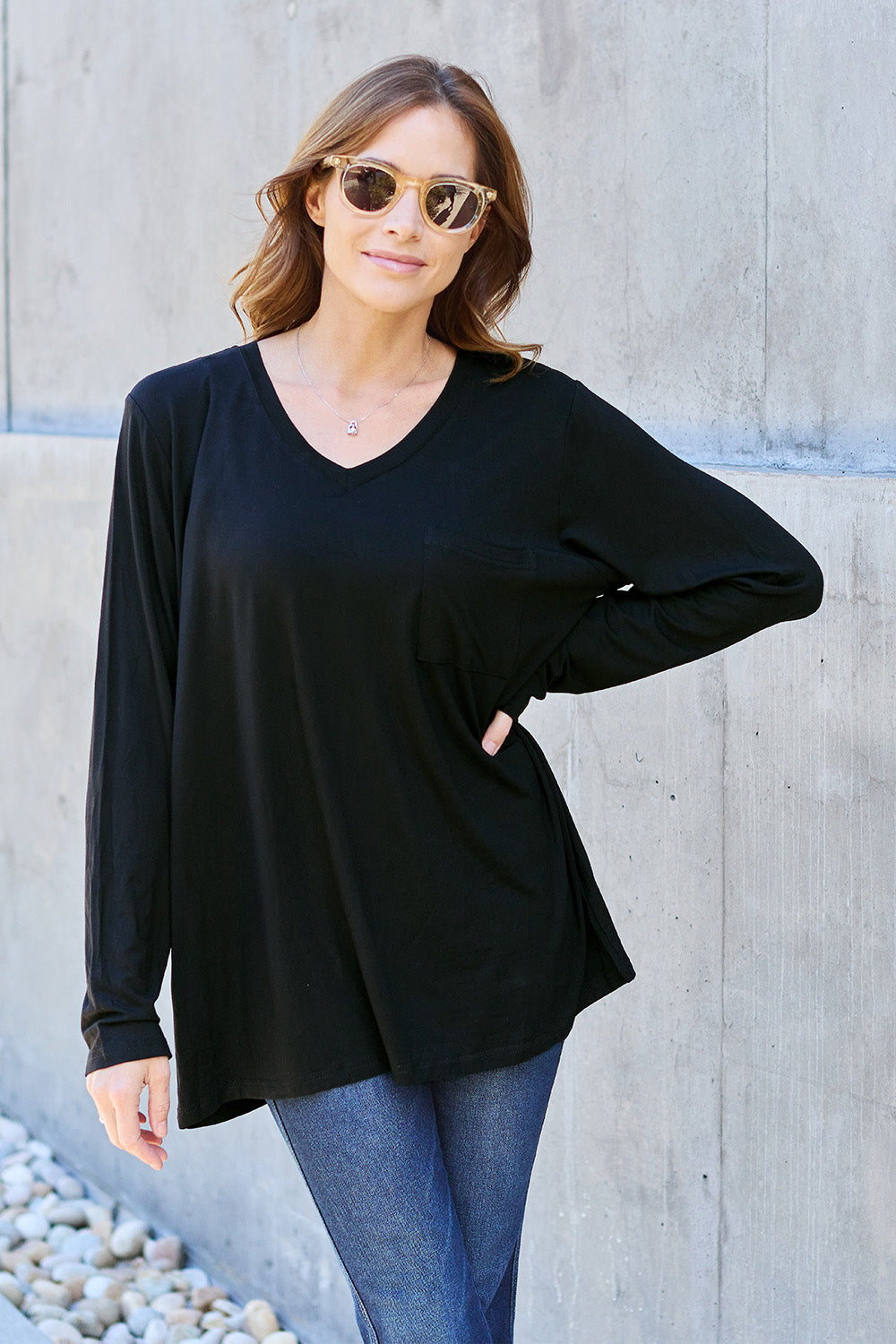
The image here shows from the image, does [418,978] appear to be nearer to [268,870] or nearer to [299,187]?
[268,870]

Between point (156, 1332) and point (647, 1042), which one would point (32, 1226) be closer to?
point (156, 1332)

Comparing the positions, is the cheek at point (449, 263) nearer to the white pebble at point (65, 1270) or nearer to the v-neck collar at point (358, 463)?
the v-neck collar at point (358, 463)

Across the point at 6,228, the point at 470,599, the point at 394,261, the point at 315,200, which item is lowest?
the point at 470,599

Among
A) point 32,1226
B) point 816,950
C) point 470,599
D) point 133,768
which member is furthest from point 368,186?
point 32,1226

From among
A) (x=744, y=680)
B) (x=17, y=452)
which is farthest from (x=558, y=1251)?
(x=17, y=452)

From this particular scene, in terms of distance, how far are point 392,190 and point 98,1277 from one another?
3.15 m

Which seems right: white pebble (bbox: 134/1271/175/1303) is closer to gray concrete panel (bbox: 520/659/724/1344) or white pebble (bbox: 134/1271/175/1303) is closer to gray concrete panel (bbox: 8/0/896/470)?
gray concrete panel (bbox: 520/659/724/1344)

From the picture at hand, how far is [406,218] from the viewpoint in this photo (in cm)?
185

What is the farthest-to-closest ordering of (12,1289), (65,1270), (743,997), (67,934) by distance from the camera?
1. (67,934)
2. (65,1270)
3. (12,1289)
4. (743,997)

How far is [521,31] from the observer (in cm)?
296

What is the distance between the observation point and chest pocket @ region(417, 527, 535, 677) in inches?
72.4

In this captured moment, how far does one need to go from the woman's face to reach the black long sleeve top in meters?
0.15

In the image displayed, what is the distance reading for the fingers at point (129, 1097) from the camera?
5.94 feet

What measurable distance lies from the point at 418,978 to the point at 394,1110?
6.3 inches
